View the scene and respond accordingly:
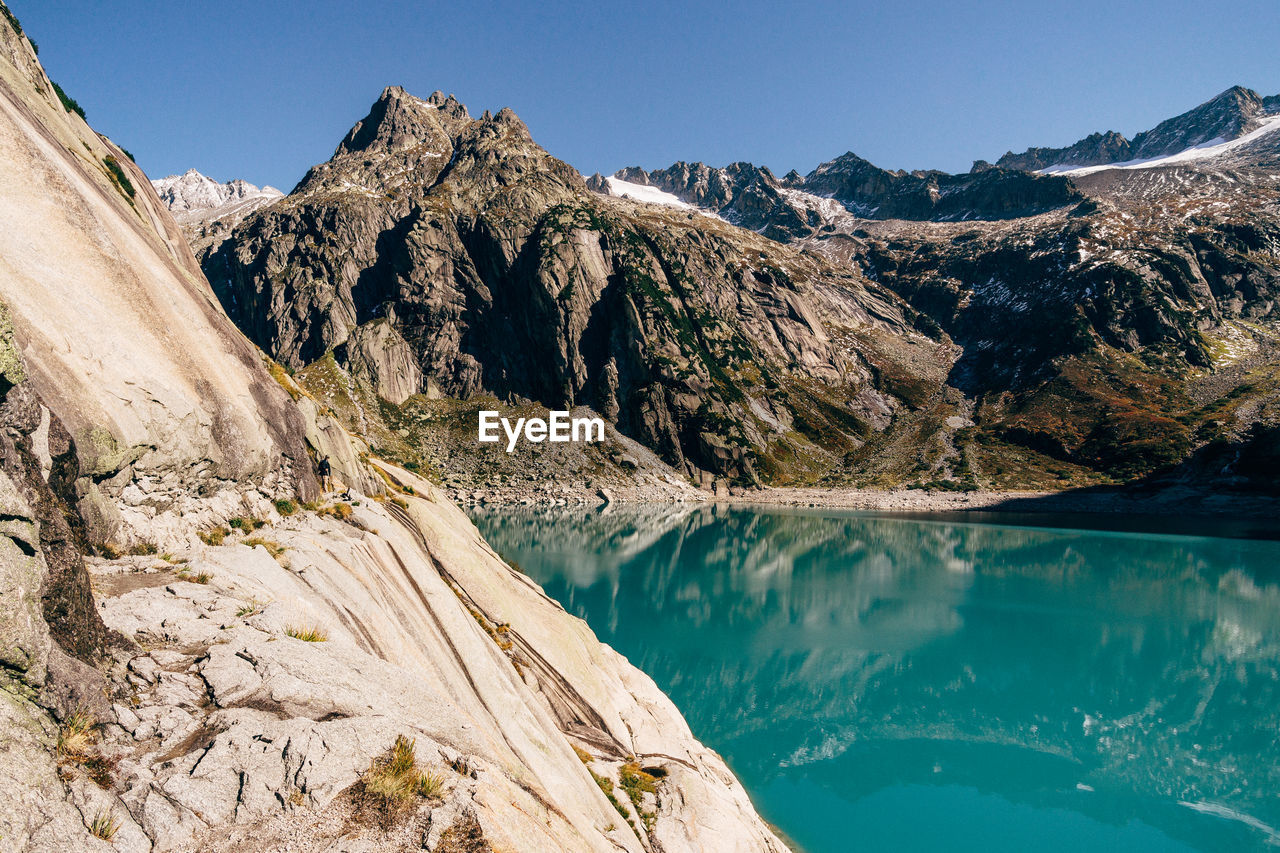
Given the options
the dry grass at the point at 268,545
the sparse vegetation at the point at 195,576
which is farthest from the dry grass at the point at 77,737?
the dry grass at the point at 268,545

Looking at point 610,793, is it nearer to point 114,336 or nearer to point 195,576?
point 195,576

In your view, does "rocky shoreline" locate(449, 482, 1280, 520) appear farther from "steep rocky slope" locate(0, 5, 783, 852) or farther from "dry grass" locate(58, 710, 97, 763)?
"dry grass" locate(58, 710, 97, 763)

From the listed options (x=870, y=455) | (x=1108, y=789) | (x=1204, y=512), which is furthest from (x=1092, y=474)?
(x=1108, y=789)

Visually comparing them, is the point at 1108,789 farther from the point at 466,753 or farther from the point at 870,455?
the point at 870,455

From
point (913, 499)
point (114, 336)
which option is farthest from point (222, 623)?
point (913, 499)

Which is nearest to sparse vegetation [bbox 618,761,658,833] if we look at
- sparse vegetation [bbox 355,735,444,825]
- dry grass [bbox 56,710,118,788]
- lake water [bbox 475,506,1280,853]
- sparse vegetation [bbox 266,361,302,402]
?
sparse vegetation [bbox 355,735,444,825]
